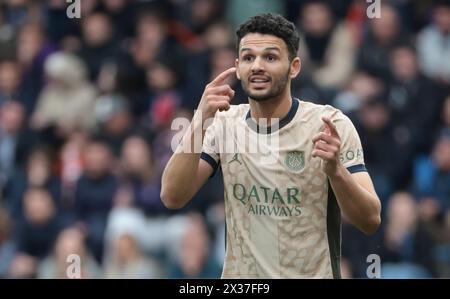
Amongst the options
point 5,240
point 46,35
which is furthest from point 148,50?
point 5,240

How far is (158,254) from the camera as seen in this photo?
12.1 m

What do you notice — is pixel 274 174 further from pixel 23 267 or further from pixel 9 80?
pixel 9 80

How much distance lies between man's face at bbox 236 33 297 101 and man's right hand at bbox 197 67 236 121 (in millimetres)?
210

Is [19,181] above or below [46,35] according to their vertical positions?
below

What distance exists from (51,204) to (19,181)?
763mm

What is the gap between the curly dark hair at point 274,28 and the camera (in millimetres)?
7766

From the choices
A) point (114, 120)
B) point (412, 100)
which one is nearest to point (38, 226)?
point (114, 120)

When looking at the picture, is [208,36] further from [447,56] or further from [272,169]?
[272,169]

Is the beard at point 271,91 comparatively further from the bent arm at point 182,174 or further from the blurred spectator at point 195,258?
the blurred spectator at point 195,258

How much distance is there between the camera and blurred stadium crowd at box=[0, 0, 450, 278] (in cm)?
1202

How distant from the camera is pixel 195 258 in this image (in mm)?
11703

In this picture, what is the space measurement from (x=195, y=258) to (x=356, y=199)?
4.41m

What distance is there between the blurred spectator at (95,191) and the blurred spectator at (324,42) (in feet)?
7.17
